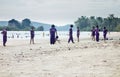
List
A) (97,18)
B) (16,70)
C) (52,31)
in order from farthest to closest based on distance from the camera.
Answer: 1. (97,18)
2. (52,31)
3. (16,70)

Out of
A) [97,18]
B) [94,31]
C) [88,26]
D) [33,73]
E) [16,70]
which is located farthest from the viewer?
[88,26]

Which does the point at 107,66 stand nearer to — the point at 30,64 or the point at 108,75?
the point at 108,75

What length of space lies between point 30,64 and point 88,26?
587 feet

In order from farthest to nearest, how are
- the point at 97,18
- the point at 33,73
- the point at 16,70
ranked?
the point at 97,18, the point at 16,70, the point at 33,73

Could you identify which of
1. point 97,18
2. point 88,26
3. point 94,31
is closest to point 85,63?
point 94,31

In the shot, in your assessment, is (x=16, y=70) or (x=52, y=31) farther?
(x=52, y=31)

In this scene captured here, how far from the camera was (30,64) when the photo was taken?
13312 millimetres

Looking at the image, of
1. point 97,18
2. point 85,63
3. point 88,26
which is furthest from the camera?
point 88,26

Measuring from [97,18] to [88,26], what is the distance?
2480 cm

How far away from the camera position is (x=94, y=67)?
12008 millimetres

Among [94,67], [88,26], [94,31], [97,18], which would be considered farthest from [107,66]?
[88,26]

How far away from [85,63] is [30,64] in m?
2.12

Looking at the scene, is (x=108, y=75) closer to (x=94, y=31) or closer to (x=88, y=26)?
(x=94, y=31)

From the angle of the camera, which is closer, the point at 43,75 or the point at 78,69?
the point at 43,75
